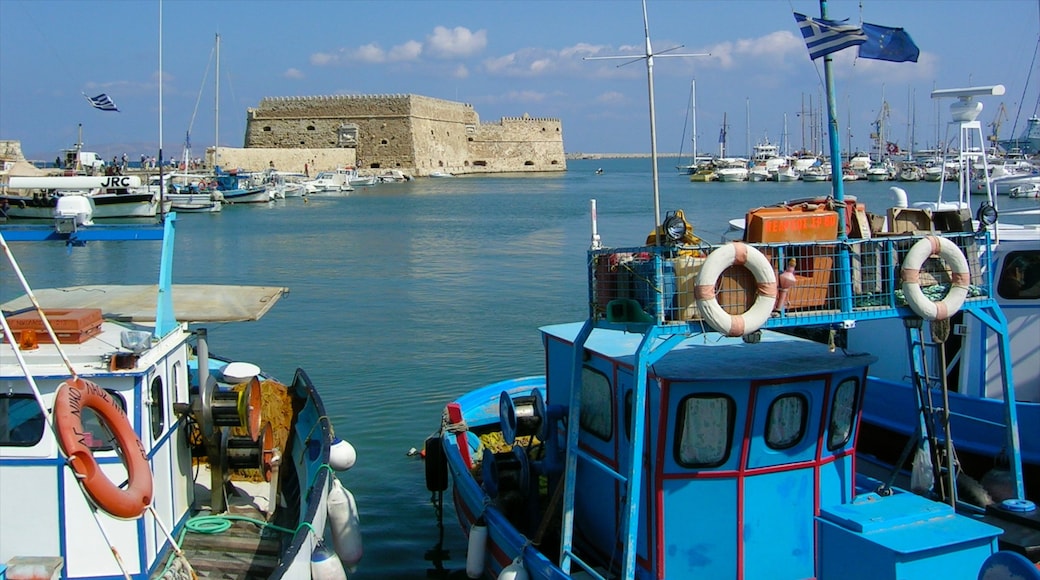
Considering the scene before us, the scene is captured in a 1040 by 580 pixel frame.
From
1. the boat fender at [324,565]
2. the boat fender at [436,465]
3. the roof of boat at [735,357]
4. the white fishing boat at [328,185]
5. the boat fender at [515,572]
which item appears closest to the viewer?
the roof of boat at [735,357]

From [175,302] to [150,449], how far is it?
8.40 ft

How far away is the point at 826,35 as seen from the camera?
29.7 ft

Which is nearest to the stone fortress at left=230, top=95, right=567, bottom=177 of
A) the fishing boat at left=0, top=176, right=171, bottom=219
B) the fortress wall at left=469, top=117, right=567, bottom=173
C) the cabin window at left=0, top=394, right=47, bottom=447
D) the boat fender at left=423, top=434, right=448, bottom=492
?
the fortress wall at left=469, top=117, right=567, bottom=173

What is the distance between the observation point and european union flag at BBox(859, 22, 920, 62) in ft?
30.8

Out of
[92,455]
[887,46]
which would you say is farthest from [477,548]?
[887,46]

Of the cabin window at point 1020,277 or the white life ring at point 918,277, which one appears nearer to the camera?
the white life ring at point 918,277

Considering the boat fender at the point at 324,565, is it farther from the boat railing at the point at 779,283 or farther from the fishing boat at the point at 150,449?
the boat railing at the point at 779,283

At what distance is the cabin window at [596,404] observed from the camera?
736 centimetres

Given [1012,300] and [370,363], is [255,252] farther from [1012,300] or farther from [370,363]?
[1012,300]

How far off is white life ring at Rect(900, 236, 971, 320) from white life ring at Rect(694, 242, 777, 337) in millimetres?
1040

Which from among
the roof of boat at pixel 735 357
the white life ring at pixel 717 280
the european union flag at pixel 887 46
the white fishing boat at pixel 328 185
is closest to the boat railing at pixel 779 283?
the white life ring at pixel 717 280

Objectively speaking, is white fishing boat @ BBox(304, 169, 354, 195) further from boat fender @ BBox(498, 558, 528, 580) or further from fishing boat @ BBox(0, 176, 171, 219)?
boat fender @ BBox(498, 558, 528, 580)

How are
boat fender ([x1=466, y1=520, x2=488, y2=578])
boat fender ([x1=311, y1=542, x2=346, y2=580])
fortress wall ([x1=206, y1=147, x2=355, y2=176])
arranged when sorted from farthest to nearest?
fortress wall ([x1=206, y1=147, x2=355, y2=176]), boat fender ([x1=466, y1=520, x2=488, y2=578]), boat fender ([x1=311, y1=542, x2=346, y2=580])

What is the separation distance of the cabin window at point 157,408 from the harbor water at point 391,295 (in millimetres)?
3433
